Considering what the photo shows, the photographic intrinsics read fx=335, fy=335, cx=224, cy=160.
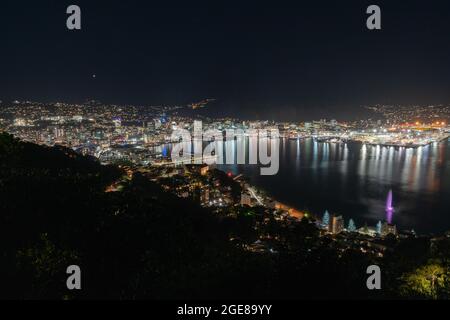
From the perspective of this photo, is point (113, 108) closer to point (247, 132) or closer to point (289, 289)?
point (247, 132)

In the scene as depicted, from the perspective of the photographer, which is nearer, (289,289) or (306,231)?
(289,289)

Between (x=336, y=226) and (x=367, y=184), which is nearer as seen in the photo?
(x=336, y=226)

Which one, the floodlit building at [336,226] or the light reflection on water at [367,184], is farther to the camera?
the light reflection on water at [367,184]

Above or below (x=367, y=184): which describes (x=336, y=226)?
below

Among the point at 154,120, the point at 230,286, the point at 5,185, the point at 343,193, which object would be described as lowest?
the point at 343,193

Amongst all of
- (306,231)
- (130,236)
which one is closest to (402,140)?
(306,231)

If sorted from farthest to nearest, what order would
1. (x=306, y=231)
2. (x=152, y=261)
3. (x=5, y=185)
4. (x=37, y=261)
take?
(x=306, y=231), (x=5, y=185), (x=152, y=261), (x=37, y=261)

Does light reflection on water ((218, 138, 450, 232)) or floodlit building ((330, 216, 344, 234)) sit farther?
light reflection on water ((218, 138, 450, 232))
